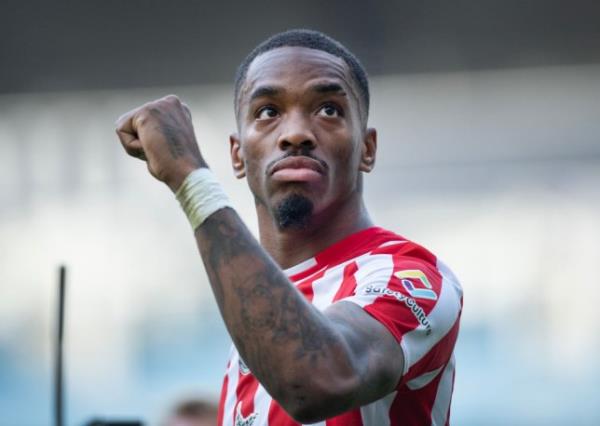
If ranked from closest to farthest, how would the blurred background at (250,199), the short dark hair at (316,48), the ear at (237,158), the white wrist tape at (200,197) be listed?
the white wrist tape at (200,197) < the short dark hair at (316,48) < the ear at (237,158) < the blurred background at (250,199)

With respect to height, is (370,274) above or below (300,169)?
below

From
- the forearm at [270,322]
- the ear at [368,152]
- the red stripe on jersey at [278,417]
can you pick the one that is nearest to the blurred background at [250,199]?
the ear at [368,152]

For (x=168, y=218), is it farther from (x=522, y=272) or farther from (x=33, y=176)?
(x=522, y=272)

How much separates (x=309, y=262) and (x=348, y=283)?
1.01ft

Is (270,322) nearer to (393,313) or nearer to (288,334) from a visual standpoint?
(288,334)

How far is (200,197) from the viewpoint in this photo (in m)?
1.90

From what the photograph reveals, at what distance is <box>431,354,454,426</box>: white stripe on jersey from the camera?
7.61 feet

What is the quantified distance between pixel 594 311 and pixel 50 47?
4402 millimetres

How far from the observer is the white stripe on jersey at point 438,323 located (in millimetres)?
2012

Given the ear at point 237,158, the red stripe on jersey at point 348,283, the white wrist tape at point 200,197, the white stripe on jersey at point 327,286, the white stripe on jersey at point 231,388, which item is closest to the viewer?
the white wrist tape at point 200,197

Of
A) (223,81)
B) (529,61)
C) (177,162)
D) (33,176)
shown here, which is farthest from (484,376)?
(177,162)

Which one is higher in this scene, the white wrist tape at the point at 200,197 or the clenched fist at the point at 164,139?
the clenched fist at the point at 164,139

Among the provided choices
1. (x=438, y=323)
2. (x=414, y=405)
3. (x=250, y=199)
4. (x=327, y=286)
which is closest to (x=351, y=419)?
(x=414, y=405)

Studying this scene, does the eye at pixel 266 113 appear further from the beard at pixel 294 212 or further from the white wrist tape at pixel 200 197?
the white wrist tape at pixel 200 197
